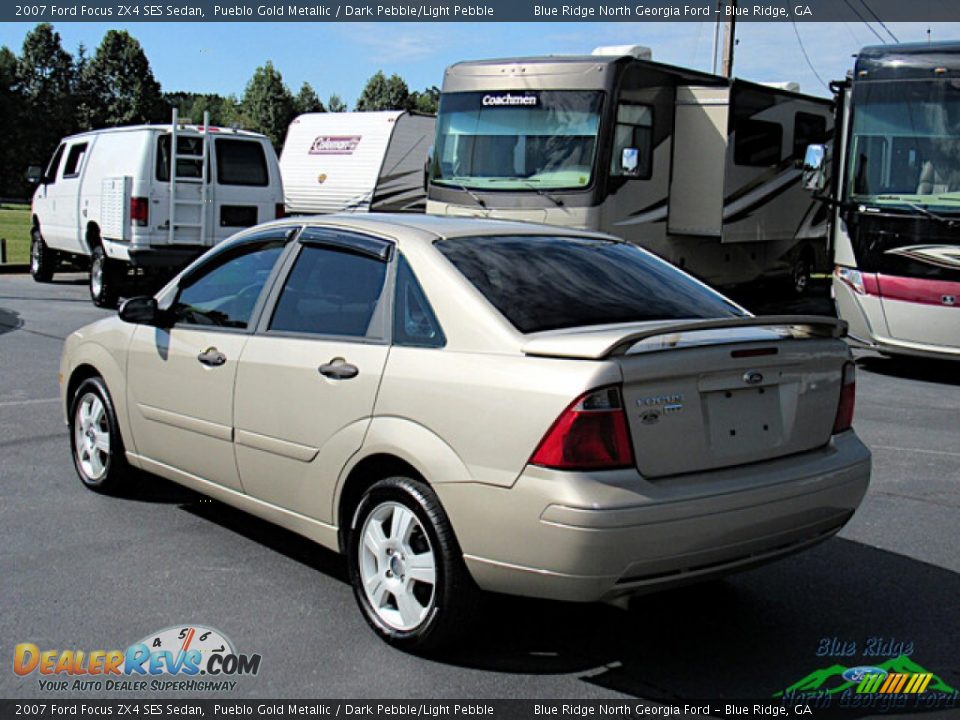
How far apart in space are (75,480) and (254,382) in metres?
2.22

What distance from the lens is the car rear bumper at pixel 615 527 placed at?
11.8 ft

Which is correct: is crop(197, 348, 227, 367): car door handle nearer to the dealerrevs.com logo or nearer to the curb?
the dealerrevs.com logo

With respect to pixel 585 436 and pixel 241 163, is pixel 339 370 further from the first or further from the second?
pixel 241 163

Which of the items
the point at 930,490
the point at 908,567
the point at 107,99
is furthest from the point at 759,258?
the point at 107,99

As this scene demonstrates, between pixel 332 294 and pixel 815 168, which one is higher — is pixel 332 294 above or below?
below

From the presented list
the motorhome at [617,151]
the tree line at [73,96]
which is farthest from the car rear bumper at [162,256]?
the tree line at [73,96]

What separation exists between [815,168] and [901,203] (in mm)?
1628

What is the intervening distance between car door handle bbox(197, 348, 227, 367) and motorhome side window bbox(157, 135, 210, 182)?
10.6 meters

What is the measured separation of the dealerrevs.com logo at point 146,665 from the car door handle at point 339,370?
3.58ft

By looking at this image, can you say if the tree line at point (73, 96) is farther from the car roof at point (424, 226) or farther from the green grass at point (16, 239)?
the car roof at point (424, 226)

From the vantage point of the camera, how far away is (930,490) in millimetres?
6730

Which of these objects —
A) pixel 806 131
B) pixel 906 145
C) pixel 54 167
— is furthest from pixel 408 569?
pixel 806 131

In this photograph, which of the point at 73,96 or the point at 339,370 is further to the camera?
the point at 73,96

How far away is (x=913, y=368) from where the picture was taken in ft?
41.6
